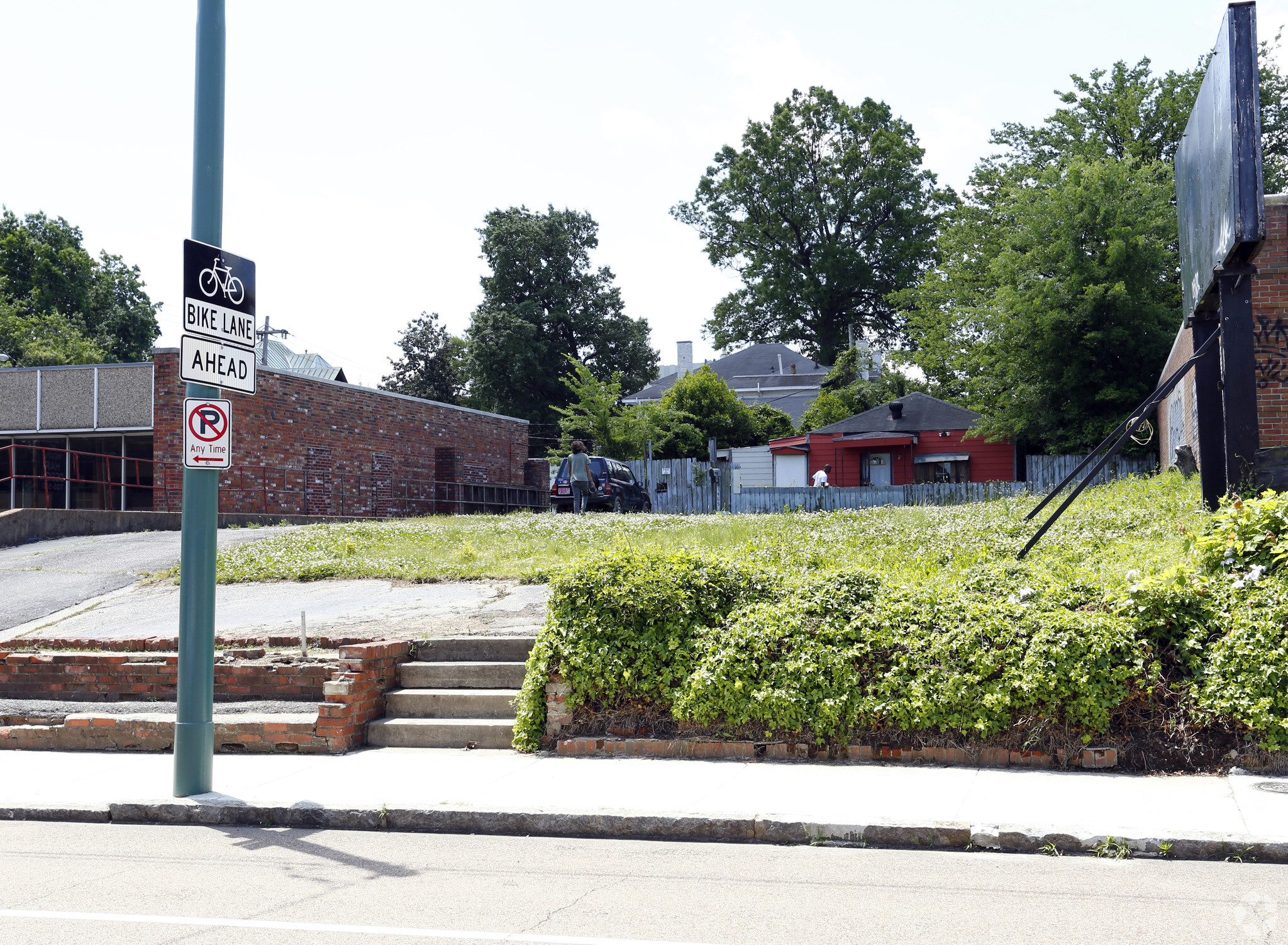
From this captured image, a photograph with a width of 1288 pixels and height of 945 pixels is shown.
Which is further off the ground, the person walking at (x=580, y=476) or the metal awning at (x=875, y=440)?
the metal awning at (x=875, y=440)

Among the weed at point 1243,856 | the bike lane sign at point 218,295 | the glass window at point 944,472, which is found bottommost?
the weed at point 1243,856

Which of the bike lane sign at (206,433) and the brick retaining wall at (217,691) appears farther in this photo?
the brick retaining wall at (217,691)

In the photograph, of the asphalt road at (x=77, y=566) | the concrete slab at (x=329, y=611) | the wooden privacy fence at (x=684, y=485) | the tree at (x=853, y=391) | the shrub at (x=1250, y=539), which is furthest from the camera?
the tree at (x=853, y=391)

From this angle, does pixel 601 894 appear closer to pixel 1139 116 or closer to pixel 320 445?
pixel 320 445

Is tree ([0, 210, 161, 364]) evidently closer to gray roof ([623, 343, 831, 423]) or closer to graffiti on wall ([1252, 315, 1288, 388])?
gray roof ([623, 343, 831, 423])

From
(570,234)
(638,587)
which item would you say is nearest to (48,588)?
(638,587)

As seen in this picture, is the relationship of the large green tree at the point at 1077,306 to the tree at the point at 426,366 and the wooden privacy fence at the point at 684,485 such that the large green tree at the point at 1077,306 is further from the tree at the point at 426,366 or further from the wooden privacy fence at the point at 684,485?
the tree at the point at 426,366

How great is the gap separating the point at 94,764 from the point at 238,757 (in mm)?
1138

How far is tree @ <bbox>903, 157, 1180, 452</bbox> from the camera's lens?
96.1 feet

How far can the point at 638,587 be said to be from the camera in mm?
8586

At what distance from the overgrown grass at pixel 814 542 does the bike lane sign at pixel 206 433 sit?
4.09 m

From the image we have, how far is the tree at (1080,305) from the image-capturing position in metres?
29.3

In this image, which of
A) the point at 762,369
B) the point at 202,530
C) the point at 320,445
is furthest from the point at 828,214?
the point at 202,530

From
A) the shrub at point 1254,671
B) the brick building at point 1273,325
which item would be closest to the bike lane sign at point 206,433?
the shrub at point 1254,671
